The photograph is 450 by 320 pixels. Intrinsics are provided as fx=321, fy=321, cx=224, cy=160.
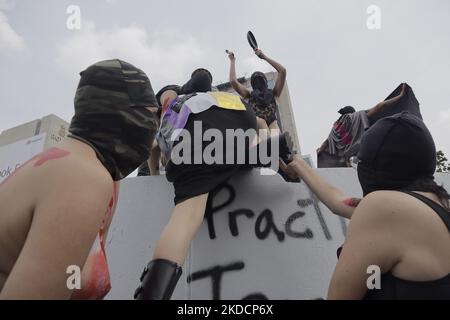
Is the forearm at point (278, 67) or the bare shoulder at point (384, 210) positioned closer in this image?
the bare shoulder at point (384, 210)

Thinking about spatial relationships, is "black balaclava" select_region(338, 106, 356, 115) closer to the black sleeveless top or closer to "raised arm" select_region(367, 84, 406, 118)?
"raised arm" select_region(367, 84, 406, 118)

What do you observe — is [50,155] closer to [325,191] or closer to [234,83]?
[325,191]

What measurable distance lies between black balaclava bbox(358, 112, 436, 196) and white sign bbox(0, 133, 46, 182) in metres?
5.70

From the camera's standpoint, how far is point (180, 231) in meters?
1.51

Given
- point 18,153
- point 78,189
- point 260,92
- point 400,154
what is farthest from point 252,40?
point 18,153

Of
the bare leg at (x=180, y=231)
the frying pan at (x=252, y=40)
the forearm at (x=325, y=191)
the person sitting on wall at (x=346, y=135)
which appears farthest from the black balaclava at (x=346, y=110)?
the bare leg at (x=180, y=231)

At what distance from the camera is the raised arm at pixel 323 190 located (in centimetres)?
184

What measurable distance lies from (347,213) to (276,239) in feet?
1.43

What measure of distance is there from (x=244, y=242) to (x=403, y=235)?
1.00 metres

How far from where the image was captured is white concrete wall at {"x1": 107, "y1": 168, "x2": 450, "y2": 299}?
1812 millimetres

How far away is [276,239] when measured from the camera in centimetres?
193

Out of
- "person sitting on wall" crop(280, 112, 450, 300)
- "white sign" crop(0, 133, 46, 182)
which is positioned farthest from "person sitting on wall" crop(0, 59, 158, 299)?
"white sign" crop(0, 133, 46, 182)

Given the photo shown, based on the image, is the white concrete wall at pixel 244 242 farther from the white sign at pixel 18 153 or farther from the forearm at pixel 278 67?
the white sign at pixel 18 153

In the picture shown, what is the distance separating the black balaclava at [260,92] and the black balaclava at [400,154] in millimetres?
2031
